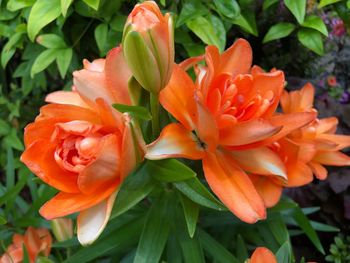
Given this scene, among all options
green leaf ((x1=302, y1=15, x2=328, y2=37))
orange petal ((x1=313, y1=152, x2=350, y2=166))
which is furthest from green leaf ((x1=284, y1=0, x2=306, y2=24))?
orange petal ((x1=313, y1=152, x2=350, y2=166))

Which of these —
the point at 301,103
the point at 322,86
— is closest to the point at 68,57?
the point at 301,103

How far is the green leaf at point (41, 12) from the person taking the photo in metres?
1.17

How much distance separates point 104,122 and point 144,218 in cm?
30

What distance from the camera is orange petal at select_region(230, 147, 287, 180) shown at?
748mm

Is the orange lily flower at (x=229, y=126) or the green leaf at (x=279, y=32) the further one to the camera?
the green leaf at (x=279, y=32)

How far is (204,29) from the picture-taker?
3.81ft

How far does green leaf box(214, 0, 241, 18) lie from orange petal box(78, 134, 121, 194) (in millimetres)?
614

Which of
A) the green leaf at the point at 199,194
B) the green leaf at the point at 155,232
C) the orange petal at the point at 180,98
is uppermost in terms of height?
the orange petal at the point at 180,98

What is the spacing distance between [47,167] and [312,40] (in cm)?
79

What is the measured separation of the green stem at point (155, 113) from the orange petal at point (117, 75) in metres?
0.04

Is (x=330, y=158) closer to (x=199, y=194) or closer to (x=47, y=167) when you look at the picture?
(x=199, y=194)

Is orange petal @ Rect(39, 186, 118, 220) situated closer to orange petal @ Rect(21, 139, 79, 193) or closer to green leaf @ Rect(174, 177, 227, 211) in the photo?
orange petal @ Rect(21, 139, 79, 193)

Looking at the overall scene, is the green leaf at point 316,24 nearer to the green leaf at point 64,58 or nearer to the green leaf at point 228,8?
the green leaf at point 228,8

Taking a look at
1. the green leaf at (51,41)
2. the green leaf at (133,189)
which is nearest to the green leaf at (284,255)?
the green leaf at (133,189)
